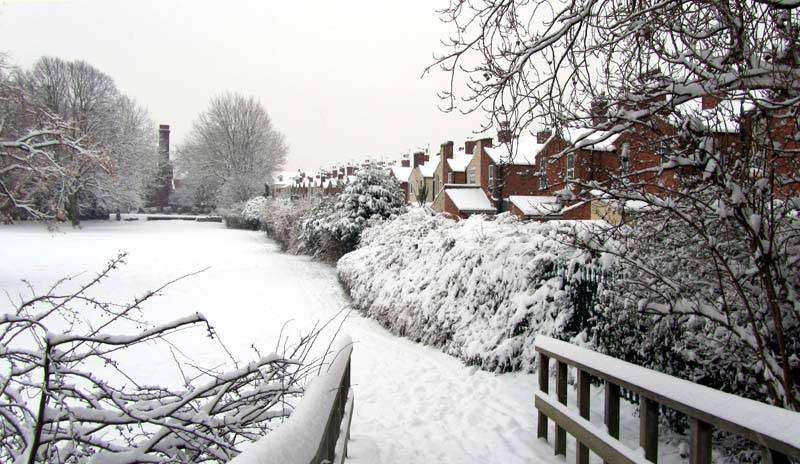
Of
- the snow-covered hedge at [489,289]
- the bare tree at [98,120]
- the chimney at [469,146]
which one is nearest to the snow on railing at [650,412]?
the snow-covered hedge at [489,289]

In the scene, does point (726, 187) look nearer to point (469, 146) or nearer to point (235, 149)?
point (469, 146)

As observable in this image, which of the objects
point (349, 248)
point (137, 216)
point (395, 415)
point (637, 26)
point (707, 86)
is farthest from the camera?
point (137, 216)

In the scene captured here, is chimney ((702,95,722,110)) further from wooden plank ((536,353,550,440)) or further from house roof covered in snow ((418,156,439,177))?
house roof covered in snow ((418,156,439,177))

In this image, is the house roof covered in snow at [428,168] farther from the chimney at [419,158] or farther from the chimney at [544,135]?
the chimney at [544,135]

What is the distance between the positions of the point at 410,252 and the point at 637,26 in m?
8.10

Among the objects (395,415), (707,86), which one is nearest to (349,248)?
(395,415)

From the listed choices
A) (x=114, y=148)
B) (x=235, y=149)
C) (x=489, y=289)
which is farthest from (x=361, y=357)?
(x=235, y=149)

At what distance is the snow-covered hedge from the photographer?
21.0 feet

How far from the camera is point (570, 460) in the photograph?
4180 millimetres

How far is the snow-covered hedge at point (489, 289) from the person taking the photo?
21.0ft

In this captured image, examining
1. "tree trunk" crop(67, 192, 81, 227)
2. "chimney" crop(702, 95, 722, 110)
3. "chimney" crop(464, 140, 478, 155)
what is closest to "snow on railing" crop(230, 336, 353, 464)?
"chimney" crop(702, 95, 722, 110)

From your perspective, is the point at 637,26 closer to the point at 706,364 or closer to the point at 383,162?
the point at 706,364

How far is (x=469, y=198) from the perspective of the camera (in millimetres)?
34031

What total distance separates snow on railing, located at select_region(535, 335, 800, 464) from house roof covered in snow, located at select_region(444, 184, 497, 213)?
2729cm
